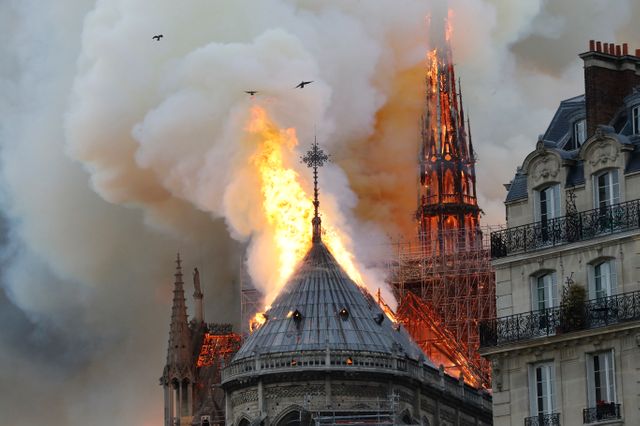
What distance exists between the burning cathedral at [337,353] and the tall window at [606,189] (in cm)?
3366

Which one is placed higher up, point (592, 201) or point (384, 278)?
point (384, 278)

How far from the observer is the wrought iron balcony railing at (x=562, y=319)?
76.6 meters

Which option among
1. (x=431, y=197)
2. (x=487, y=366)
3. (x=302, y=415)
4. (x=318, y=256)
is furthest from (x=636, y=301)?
(x=431, y=197)

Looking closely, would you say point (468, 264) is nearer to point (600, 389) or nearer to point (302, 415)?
point (302, 415)

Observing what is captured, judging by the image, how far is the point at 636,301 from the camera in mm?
76250

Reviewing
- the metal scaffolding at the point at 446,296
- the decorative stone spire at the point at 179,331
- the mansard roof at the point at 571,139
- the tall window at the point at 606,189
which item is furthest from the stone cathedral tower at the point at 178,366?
the tall window at the point at 606,189

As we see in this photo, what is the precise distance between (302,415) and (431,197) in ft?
129

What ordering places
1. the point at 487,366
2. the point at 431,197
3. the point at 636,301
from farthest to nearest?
the point at 431,197 < the point at 487,366 < the point at 636,301

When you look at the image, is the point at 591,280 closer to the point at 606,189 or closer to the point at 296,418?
the point at 606,189

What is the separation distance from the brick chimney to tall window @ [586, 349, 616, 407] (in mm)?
7776

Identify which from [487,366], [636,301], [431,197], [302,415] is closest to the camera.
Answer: [636,301]

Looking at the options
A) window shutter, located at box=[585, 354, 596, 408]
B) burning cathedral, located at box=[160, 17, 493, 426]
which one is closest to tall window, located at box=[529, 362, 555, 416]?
window shutter, located at box=[585, 354, 596, 408]

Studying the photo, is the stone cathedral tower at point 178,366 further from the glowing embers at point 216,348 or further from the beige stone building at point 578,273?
the beige stone building at point 578,273

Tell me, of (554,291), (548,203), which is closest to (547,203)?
(548,203)
